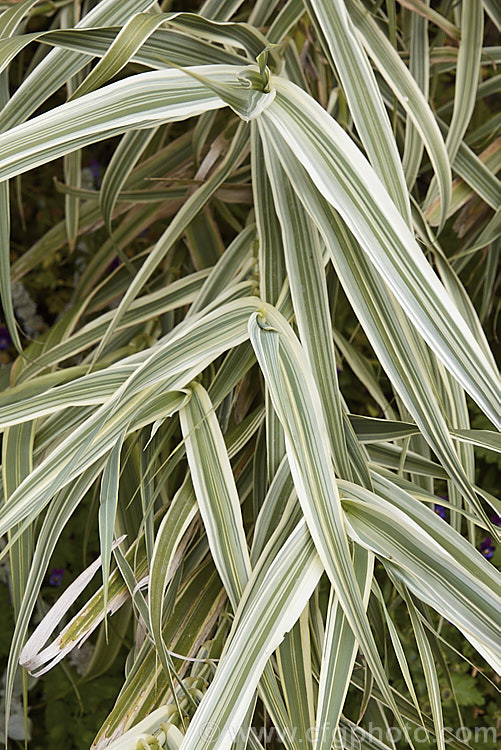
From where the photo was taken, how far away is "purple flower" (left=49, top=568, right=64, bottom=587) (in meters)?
1.06

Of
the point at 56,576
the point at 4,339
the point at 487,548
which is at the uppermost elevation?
the point at 4,339

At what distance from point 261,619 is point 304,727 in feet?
0.29

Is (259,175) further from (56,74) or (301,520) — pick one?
(301,520)

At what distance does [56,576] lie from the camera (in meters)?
1.06

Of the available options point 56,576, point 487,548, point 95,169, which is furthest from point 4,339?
point 487,548

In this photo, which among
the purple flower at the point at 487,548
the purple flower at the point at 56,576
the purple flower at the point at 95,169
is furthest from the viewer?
the purple flower at the point at 95,169

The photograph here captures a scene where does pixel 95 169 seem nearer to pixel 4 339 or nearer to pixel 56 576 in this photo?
pixel 4 339

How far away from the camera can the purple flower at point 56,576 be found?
41.6 inches

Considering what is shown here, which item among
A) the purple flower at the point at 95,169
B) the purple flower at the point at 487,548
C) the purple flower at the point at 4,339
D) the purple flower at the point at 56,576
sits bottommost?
the purple flower at the point at 487,548

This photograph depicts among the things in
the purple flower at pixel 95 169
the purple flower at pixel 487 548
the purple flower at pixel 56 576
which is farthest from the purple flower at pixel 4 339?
the purple flower at pixel 487 548

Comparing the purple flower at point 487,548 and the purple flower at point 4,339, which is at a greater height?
the purple flower at point 4,339

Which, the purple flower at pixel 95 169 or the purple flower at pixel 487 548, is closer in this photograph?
the purple flower at pixel 487 548

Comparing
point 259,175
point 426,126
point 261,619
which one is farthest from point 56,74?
point 261,619

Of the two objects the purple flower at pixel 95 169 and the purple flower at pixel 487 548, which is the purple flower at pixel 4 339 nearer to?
the purple flower at pixel 95 169
